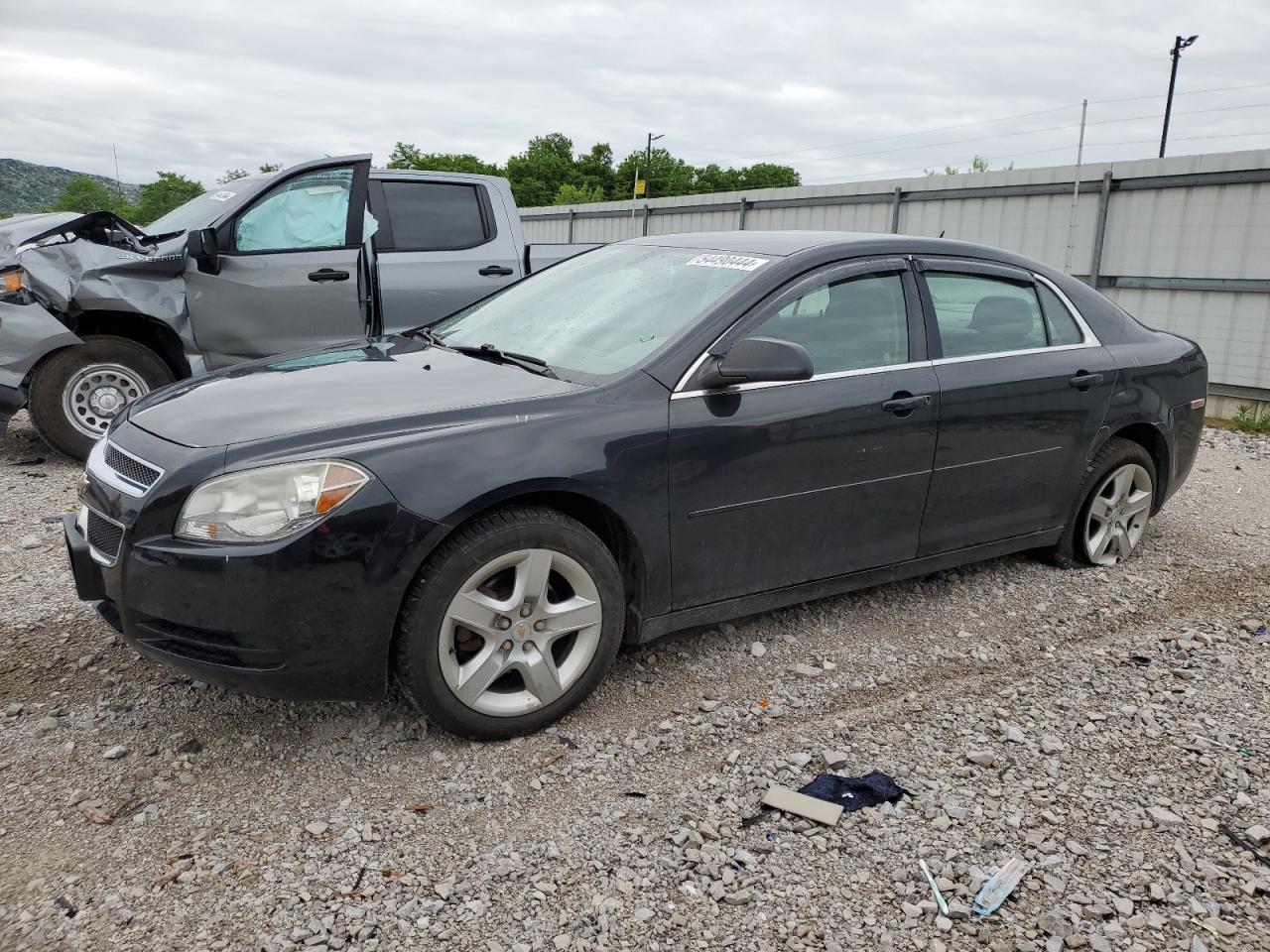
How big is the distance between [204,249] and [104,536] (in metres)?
3.95

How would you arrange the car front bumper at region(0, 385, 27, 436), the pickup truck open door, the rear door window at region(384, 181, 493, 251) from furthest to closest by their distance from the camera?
the rear door window at region(384, 181, 493, 251) → the pickup truck open door → the car front bumper at region(0, 385, 27, 436)

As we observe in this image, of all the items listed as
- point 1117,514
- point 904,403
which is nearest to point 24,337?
point 904,403

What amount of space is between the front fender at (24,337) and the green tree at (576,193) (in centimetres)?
7260

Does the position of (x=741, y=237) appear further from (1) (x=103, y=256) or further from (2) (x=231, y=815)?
(1) (x=103, y=256)

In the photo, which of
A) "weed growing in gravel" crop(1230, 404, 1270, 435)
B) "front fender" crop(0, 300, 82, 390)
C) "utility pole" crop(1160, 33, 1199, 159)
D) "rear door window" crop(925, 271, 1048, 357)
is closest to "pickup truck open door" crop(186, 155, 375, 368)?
"front fender" crop(0, 300, 82, 390)

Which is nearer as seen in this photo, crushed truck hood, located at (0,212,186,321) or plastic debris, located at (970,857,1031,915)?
plastic debris, located at (970,857,1031,915)

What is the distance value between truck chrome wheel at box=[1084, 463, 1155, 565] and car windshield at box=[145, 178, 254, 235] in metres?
5.78

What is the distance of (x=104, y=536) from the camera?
301cm

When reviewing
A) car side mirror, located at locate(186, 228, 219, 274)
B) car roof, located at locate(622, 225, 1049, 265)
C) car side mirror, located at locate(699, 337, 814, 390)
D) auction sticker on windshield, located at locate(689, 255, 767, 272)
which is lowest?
car side mirror, located at locate(699, 337, 814, 390)

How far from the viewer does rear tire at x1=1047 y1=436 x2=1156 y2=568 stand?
189 inches

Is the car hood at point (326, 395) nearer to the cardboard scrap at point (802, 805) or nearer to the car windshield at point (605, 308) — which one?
the car windshield at point (605, 308)

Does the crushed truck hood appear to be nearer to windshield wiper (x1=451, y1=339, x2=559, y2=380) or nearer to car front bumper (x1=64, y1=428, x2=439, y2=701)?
windshield wiper (x1=451, y1=339, x2=559, y2=380)

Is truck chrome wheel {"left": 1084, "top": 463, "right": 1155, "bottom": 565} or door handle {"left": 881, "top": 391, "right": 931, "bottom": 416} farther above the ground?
door handle {"left": 881, "top": 391, "right": 931, "bottom": 416}

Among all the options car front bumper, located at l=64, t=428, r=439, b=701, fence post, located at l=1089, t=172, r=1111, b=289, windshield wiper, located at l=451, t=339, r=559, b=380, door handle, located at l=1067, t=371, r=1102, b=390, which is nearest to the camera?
car front bumper, located at l=64, t=428, r=439, b=701
